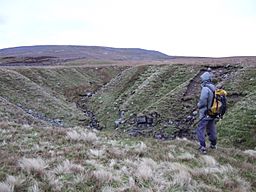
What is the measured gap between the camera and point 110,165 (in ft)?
33.3


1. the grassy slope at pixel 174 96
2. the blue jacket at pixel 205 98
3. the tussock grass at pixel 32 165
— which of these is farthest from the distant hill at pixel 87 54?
the tussock grass at pixel 32 165

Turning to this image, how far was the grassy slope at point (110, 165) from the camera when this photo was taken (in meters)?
8.45

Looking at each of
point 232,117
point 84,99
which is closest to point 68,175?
point 232,117

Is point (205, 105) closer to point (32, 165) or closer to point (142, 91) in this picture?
point (32, 165)

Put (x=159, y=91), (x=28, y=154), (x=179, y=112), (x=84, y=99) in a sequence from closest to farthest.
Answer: (x=28, y=154) < (x=179, y=112) < (x=159, y=91) < (x=84, y=99)

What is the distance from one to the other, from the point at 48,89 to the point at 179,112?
15969mm

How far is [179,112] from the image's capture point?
28.4m

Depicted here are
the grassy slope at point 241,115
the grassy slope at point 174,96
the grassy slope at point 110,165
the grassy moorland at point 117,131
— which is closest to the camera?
the grassy slope at point 110,165

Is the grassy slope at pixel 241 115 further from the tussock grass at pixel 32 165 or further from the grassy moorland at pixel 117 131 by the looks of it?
the tussock grass at pixel 32 165

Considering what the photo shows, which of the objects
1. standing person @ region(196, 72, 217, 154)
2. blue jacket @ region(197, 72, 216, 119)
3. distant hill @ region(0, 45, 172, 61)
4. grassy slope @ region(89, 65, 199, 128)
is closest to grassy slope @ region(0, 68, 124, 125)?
grassy slope @ region(89, 65, 199, 128)

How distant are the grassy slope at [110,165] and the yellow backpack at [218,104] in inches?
56.1

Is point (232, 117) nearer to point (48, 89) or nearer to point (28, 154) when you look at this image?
point (28, 154)

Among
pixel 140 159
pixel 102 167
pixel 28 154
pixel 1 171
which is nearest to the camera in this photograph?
pixel 1 171

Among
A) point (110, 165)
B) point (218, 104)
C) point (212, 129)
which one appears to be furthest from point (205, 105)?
point (110, 165)
